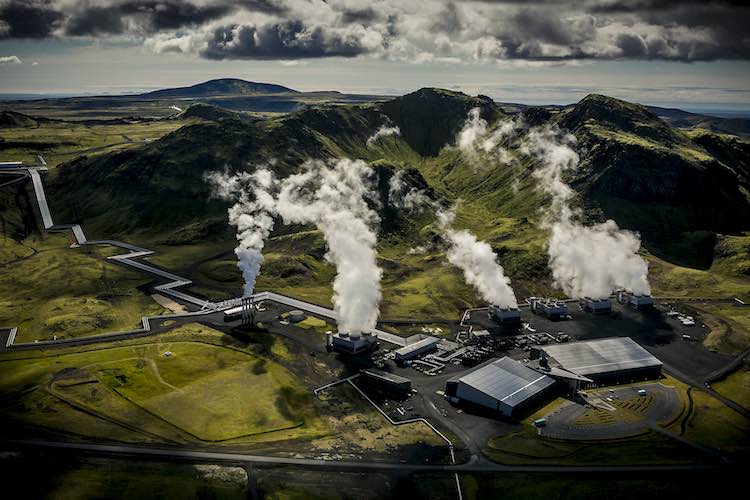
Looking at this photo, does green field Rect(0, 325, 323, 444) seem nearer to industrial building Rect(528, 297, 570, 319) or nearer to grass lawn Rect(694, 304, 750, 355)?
industrial building Rect(528, 297, 570, 319)

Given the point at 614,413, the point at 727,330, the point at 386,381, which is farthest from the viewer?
the point at 727,330

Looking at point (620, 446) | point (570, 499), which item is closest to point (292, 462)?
point (570, 499)

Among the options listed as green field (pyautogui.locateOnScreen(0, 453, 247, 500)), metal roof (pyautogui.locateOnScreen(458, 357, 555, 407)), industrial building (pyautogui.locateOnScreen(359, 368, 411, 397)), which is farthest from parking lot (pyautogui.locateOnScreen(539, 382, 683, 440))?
green field (pyautogui.locateOnScreen(0, 453, 247, 500))

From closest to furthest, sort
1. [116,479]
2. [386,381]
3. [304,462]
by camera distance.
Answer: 1. [116,479]
2. [304,462]
3. [386,381]

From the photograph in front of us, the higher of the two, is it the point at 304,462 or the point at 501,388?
the point at 304,462

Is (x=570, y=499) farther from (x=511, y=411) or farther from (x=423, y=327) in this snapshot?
(x=423, y=327)

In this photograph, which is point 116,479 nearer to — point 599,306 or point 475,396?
point 475,396

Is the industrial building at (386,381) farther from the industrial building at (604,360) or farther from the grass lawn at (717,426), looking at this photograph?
the grass lawn at (717,426)

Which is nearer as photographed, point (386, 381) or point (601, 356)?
point (386, 381)

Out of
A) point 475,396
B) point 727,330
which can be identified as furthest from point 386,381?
point 727,330
